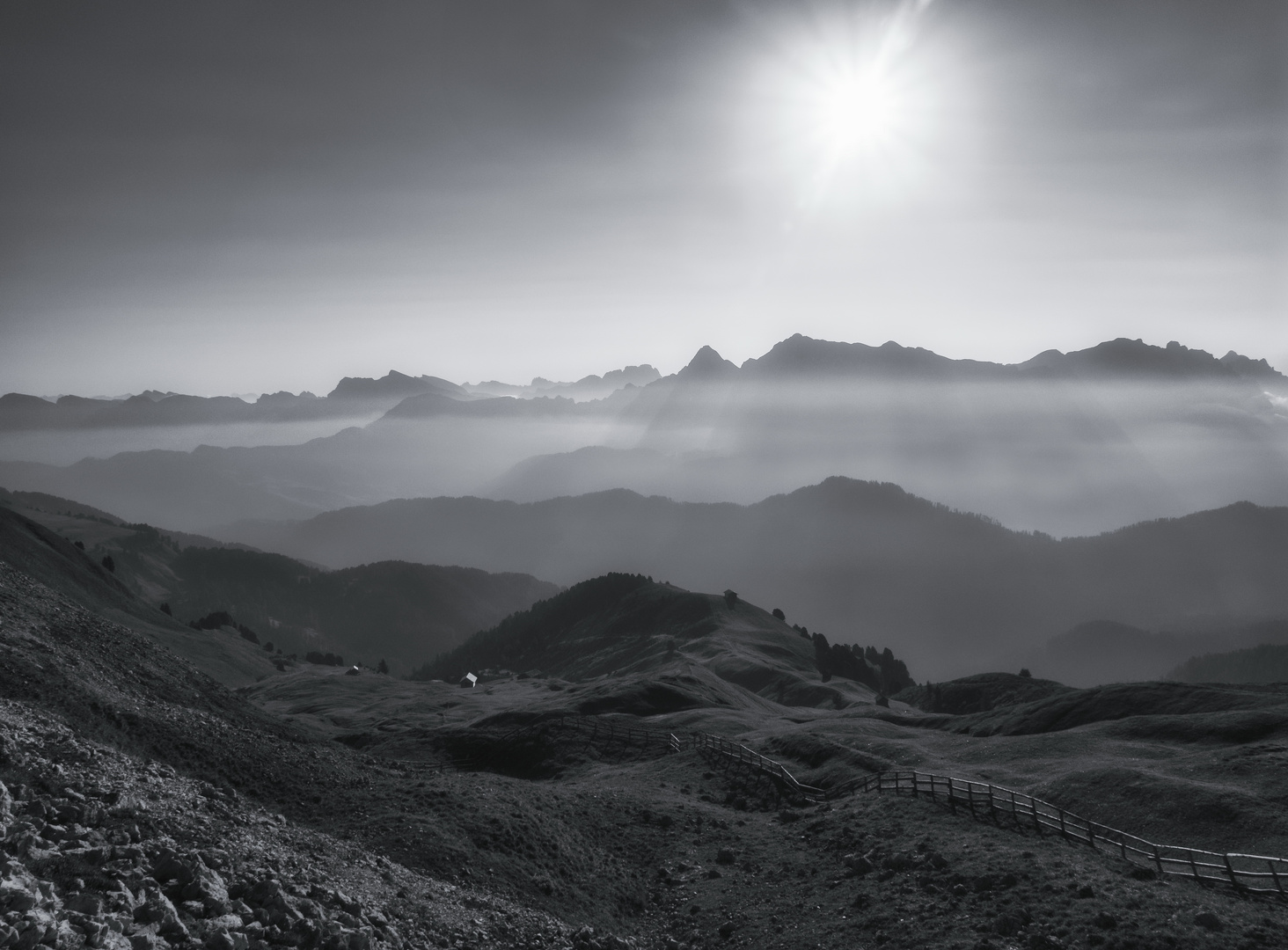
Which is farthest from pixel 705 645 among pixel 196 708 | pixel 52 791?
pixel 52 791

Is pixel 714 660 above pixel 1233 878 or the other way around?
the other way around

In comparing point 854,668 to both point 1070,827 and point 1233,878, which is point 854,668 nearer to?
point 1070,827

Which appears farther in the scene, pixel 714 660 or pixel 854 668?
pixel 854 668

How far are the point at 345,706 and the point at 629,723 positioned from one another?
184ft

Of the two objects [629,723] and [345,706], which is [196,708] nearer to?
[629,723]

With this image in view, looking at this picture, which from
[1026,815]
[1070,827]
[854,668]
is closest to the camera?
[1070,827]

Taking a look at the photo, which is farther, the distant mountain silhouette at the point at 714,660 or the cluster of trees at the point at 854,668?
the cluster of trees at the point at 854,668

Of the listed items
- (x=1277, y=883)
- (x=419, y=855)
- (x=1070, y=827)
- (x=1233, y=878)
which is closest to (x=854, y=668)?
(x=1070, y=827)

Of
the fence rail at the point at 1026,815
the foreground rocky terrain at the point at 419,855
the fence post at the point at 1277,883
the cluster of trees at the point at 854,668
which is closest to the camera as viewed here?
the foreground rocky terrain at the point at 419,855

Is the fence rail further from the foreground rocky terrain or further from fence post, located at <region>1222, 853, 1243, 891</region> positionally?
the foreground rocky terrain

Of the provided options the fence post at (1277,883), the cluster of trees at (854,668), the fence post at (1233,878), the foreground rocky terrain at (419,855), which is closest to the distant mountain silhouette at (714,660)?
the cluster of trees at (854,668)

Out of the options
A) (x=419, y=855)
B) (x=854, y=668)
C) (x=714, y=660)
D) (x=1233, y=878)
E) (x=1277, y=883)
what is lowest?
(x=854, y=668)

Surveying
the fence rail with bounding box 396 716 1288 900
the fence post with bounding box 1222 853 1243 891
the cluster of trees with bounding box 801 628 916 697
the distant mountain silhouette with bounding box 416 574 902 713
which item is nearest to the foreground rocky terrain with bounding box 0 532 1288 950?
the fence post with bounding box 1222 853 1243 891

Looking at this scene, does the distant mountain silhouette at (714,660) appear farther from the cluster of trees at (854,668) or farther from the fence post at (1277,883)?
the fence post at (1277,883)
